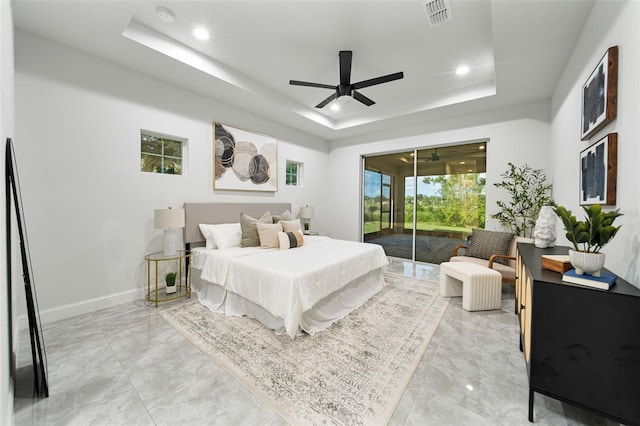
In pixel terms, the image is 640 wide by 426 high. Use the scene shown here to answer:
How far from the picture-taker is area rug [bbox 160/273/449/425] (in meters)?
1.57

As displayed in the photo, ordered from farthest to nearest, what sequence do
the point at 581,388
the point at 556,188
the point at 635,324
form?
the point at 556,188 → the point at 581,388 → the point at 635,324

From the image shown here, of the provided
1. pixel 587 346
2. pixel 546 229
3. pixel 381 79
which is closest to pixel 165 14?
pixel 381 79

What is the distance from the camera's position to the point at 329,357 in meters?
2.05

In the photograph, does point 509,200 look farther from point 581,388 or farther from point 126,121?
point 126,121

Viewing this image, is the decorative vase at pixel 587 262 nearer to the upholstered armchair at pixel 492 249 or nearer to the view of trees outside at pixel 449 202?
the upholstered armchair at pixel 492 249

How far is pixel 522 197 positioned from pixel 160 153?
218 inches

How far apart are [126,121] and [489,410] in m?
4.46

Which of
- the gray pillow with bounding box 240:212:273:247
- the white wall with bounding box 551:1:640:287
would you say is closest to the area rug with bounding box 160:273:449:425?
the gray pillow with bounding box 240:212:273:247

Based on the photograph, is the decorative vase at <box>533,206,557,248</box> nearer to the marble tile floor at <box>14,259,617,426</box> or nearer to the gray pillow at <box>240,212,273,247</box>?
the marble tile floor at <box>14,259,617,426</box>

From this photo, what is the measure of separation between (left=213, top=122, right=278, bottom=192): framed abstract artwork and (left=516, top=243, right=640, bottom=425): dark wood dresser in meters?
4.04

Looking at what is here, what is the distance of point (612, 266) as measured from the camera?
1.64 m

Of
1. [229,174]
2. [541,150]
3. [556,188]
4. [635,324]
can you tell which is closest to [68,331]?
[229,174]

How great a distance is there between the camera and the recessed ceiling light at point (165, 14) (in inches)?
95.9

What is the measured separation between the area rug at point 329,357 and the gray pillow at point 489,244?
128cm
